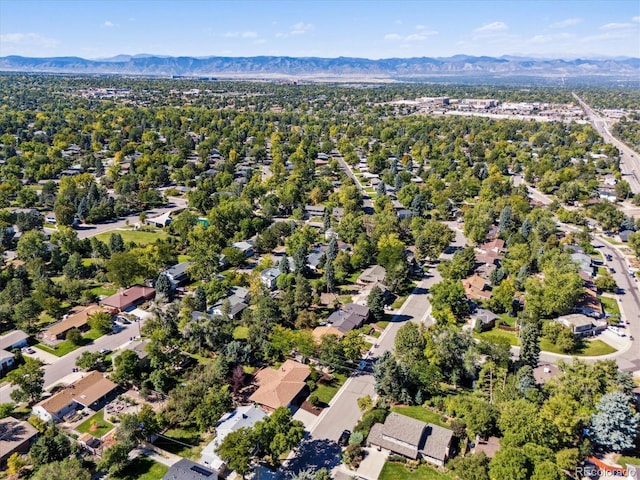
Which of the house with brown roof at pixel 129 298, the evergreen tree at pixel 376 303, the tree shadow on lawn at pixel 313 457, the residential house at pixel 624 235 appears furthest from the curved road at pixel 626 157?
the house with brown roof at pixel 129 298

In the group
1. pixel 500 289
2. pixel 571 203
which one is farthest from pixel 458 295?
pixel 571 203

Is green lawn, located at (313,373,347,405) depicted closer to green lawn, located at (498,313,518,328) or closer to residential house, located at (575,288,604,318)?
green lawn, located at (498,313,518,328)

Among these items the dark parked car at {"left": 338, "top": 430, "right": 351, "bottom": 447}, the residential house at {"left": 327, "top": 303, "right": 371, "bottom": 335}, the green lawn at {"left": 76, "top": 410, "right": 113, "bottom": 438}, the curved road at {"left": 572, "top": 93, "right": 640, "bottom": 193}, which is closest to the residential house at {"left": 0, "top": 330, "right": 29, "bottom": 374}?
the green lawn at {"left": 76, "top": 410, "right": 113, "bottom": 438}

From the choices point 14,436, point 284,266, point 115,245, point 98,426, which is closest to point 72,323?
point 115,245

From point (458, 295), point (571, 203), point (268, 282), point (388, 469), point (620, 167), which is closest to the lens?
point (388, 469)

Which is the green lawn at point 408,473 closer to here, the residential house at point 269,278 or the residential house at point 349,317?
the residential house at point 349,317

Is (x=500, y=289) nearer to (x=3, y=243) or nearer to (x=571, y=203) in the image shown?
(x=571, y=203)
